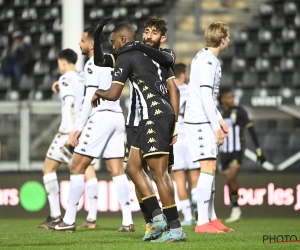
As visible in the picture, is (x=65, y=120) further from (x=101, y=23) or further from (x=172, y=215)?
(x=172, y=215)

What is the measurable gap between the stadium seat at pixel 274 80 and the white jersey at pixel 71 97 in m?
8.12

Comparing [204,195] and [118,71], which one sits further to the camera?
[204,195]

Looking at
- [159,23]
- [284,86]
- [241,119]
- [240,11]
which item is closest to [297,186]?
[241,119]

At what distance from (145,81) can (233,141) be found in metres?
5.55

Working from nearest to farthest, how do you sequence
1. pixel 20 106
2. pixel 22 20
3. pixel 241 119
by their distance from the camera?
1. pixel 241 119
2. pixel 20 106
3. pixel 22 20

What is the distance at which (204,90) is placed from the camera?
26.5ft

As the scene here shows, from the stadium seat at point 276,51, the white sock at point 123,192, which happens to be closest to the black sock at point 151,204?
Result: the white sock at point 123,192

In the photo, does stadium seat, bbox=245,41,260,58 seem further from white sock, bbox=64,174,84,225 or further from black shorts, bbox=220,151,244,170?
white sock, bbox=64,174,84,225

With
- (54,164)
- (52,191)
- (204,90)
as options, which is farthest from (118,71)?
(52,191)

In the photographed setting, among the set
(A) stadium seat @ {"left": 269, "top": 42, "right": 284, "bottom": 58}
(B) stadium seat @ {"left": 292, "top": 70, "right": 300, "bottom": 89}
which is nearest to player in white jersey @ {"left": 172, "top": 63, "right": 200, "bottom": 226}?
(B) stadium seat @ {"left": 292, "top": 70, "right": 300, "bottom": 89}

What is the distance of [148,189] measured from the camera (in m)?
6.81

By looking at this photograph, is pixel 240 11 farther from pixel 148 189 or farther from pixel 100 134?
pixel 148 189

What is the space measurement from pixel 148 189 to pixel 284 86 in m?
10.5

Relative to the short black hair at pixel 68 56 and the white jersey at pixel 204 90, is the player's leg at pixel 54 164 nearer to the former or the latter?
the short black hair at pixel 68 56
